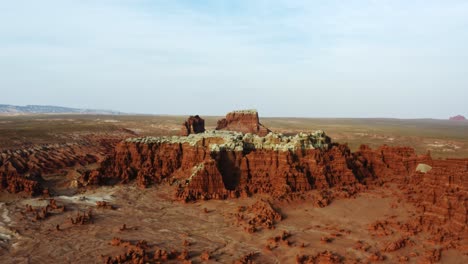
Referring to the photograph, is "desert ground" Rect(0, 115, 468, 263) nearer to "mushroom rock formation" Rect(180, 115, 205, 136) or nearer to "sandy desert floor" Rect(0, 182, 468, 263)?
→ "sandy desert floor" Rect(0, 182, 468, 263)

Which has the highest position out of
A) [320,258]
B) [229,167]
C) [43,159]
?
[229,167]

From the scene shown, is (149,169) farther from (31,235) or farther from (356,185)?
(356,185)

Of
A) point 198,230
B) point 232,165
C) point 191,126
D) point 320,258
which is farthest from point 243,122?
point 320,258

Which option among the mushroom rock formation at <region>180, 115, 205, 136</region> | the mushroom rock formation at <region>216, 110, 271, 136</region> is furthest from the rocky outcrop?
the mushroom rock formation at <region>216, 110, 271, 136</region>

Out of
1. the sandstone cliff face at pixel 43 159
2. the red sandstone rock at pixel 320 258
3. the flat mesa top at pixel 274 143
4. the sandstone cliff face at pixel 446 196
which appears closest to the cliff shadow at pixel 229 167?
the flat mesa top at pixel 274 143

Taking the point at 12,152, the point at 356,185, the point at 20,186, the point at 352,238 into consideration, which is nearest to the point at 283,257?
the point at 352,238

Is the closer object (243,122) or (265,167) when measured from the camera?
(265,167)

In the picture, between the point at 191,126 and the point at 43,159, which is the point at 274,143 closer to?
the point at 43,159

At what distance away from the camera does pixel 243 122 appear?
5984cm

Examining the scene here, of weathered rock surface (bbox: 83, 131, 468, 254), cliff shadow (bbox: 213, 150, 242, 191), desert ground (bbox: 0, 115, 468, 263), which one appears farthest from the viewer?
cliff shadow (bbox: 213, 150, 242, 191)

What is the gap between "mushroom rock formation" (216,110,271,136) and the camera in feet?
192

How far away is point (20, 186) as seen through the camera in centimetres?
2081

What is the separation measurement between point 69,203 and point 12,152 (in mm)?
25002

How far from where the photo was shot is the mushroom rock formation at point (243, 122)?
58.6 m
